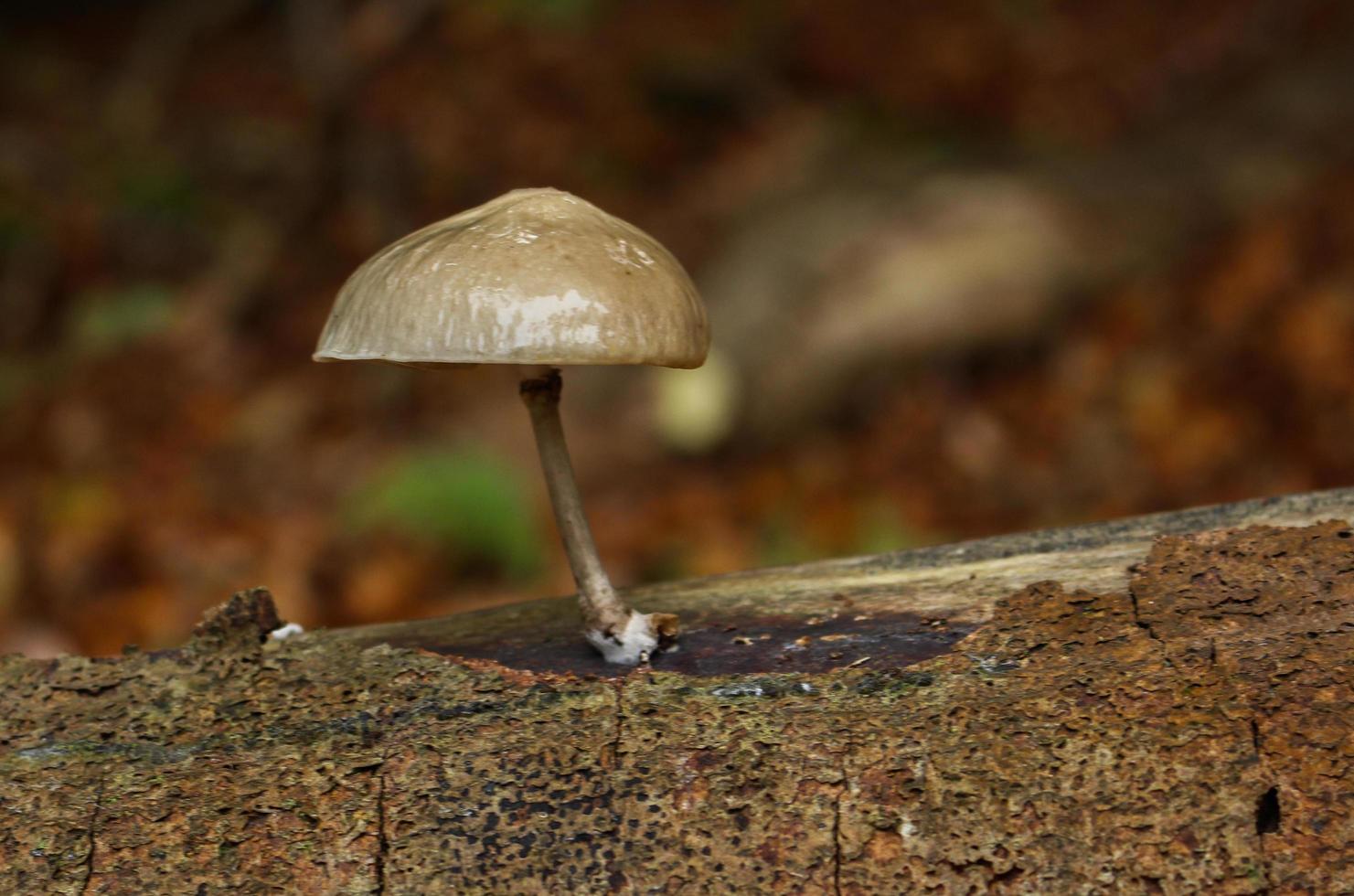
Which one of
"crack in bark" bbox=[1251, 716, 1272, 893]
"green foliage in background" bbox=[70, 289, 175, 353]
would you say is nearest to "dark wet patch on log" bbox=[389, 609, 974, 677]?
"crack in bark" bbox=[1251, 716, 1272, 893]

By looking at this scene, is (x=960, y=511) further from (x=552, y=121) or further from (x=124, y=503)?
(x=552, y=121)

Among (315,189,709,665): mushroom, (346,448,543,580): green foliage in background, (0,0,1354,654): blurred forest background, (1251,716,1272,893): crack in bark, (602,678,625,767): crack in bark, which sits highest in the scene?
(0,0,1354,654): blurred forest background

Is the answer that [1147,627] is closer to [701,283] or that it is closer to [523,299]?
[523,299]

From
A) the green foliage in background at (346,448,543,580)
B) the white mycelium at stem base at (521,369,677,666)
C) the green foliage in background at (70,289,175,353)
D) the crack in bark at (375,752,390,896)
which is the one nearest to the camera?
the crack in bark at (375,752,390,896)

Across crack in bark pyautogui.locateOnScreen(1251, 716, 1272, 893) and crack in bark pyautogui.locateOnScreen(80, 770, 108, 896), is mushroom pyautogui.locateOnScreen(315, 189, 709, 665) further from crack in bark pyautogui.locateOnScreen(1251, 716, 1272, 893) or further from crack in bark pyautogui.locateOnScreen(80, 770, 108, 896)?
crack in bark pyautogui.locateOnScreen(1251, 716, 1272, 893)

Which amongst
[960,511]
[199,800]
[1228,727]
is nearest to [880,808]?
[1228,727]

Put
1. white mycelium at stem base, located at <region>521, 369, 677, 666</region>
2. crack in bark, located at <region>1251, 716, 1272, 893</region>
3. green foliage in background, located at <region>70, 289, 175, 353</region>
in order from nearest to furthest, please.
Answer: crack in bark, located at <region>1251, 716, 1272, 893</region> → white mycelium at stem base, located at <region>521, 369, 677, 666</region> → green foliage in background, located at <region>70, 289, 175, 353</region>

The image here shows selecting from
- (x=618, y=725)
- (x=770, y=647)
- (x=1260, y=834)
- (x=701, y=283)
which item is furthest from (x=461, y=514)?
(x=1260, y=834)
